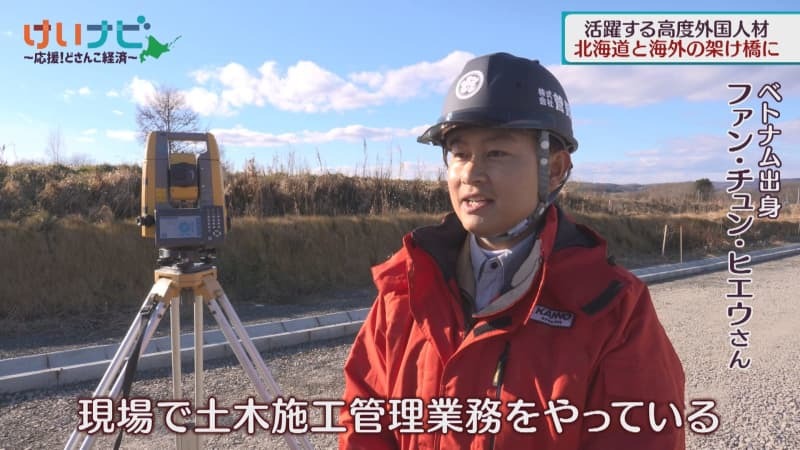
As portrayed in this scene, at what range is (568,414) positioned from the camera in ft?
4.27

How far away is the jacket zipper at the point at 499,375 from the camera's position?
1364 mm

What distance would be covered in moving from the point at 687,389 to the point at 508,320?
12.8 ft

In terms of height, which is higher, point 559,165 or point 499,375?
point 559,165

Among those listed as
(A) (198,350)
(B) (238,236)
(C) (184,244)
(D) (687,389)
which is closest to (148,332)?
(A) (198,350)

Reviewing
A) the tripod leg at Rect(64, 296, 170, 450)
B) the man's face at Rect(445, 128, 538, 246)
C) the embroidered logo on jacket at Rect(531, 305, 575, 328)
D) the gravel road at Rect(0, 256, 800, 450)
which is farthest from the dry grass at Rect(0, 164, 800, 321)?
the embroidered logo on jacket at Rect(531, 305, 575, 328)

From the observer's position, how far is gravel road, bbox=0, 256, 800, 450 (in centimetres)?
351

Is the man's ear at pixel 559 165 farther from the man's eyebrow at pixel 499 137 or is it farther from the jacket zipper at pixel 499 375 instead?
the jacket zipper at pixel 499 375

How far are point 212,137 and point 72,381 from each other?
9.57 feet

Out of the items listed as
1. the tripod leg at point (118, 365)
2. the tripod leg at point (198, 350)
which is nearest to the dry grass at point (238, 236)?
the tripod leg at point (198, 350)

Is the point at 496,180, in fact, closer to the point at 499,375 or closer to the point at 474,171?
the point at 474,171

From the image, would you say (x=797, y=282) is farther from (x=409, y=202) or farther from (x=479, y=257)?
(x=479, y=257)

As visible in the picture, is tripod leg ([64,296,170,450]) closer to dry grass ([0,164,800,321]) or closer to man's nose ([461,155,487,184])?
man's nose ([461,155,487,184])

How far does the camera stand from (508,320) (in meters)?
1.39

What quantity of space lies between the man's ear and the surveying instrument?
162 cm
